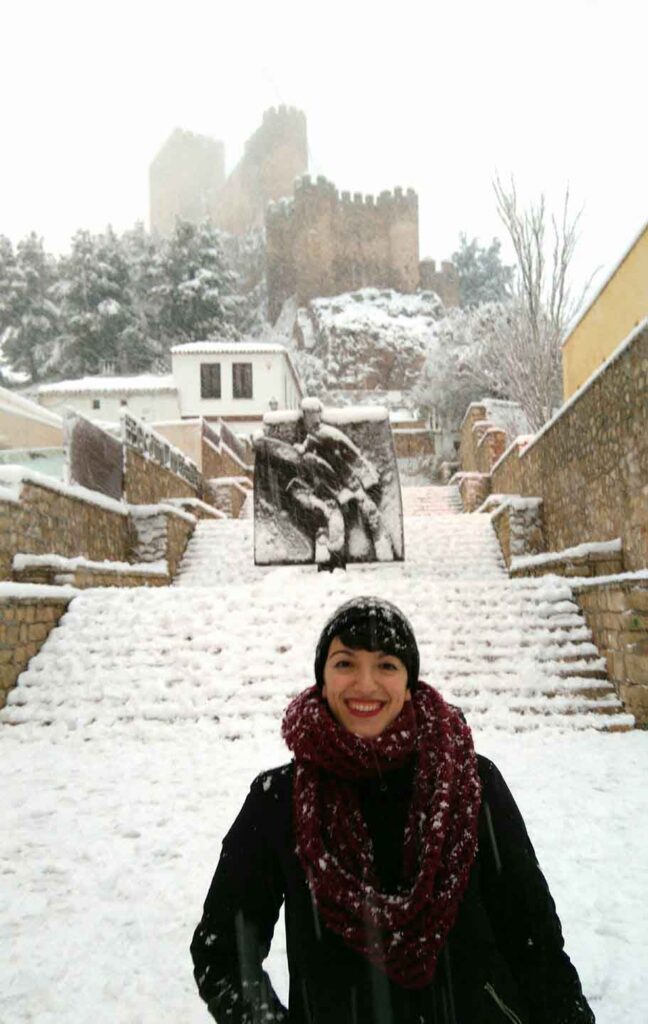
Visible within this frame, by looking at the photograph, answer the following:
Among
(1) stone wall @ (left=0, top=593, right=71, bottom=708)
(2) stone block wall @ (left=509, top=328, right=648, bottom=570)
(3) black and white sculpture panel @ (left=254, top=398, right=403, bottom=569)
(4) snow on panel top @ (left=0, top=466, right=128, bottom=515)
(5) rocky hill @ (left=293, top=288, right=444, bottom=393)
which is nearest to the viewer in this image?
(1) stone wall @ (left=0, top=593, right=71, bottom=708)

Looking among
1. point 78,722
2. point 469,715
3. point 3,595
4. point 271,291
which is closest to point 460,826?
point 469,715

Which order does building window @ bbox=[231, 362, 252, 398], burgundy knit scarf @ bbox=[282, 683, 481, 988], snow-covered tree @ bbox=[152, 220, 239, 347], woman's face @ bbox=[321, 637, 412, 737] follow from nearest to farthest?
burgundy knit scarf @ bbox=[282, 683, 481, 988]
woman's face @ bbox=[321, 637, 412, 737]
building window @ bbox=[231, 362, 252, 398]
snow-covered tree @ bbox=[152, 220, 239, 347]

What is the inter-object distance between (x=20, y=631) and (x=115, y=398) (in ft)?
77.5

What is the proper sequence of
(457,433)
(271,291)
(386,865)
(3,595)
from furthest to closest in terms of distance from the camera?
(271,291) → (457,433) → (3,595) → (386,865)

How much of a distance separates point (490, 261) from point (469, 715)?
47.9 meters

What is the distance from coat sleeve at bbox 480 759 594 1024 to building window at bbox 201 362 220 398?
28.7m

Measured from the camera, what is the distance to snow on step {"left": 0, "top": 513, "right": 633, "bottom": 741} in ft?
17.7

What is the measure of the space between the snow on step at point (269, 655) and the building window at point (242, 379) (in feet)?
73.0

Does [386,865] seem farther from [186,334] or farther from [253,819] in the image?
[186,334]

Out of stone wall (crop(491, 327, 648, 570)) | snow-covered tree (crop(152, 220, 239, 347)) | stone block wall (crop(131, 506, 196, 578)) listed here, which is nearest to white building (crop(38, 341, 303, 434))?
snow-covered tree (crop(152, 220, 239, 347))

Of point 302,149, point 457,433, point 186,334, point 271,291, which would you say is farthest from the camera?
point 302,149

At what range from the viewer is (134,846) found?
3359 millimetres

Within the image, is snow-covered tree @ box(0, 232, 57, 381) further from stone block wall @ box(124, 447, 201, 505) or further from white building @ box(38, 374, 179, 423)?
stone block wall @ box(124, 447, 201, 505)

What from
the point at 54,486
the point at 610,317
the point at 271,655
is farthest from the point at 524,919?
the point at 610,317
